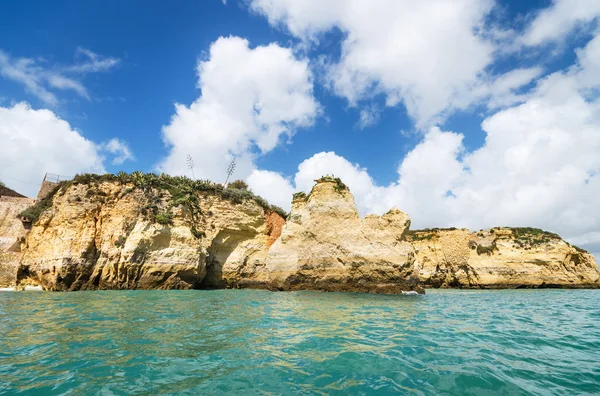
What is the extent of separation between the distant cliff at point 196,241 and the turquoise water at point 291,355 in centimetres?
1198

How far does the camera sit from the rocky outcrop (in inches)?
1011

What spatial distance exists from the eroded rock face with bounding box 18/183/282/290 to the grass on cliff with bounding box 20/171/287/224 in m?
0.41

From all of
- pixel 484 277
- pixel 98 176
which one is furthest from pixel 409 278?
pixel 98 176

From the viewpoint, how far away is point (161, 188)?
2731 centimetres

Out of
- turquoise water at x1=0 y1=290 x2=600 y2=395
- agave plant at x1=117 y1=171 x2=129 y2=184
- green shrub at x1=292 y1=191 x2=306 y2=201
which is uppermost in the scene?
agave plant at x1=117 y1=171 x2=129 y2=184

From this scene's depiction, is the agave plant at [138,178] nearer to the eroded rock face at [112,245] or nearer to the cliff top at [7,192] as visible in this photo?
the eroded rock face at [112,245]

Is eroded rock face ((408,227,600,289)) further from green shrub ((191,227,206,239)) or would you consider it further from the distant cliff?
green shrub ((191,227,206,239))

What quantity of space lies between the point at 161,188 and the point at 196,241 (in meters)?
5.77

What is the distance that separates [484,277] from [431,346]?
35.4 metres

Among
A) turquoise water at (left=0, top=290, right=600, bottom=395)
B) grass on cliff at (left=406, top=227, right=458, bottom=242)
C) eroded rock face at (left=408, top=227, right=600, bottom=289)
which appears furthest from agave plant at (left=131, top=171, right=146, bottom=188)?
eroded rock face at (left=408, top=227, right=600, bottom=289)

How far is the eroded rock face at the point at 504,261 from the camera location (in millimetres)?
34500

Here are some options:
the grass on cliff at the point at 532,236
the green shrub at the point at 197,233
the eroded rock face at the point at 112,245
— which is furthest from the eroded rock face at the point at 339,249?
the grass on cliff at the point at 532,236

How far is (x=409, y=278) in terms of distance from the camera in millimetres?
20469

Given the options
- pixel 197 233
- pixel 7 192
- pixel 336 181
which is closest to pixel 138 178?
pixel 197 233
